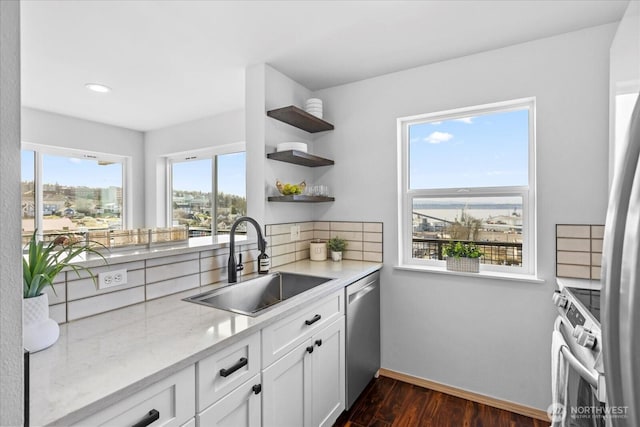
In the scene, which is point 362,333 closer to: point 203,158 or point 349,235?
point 349,235

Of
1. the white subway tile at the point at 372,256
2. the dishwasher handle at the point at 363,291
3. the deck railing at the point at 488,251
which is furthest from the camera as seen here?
the white subway tile at the point at 372,256

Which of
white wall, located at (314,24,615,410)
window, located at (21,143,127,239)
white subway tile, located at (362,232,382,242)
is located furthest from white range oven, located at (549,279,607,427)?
window, located at (21,143,127,239)

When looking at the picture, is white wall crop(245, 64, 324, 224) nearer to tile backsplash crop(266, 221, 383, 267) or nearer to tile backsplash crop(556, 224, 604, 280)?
tile backsplash crop(266, 221, 383, 267)

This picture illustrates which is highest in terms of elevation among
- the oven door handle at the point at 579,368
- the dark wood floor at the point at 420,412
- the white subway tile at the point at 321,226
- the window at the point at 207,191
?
the window at the point at 207,191

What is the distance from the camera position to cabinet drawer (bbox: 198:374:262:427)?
3.60ft

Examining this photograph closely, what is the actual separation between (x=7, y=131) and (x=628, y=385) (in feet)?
2.91

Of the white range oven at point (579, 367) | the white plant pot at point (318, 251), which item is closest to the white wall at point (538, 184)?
the white plant pot at point (318, 251)

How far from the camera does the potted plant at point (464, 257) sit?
7.34 feet

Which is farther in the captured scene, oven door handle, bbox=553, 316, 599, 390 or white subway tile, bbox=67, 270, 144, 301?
white subway tile, bbox=67, 270, 144, 301

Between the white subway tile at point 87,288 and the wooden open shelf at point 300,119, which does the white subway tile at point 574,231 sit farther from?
the white subway tile at point 87,288

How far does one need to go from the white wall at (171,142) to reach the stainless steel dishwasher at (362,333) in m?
2.25

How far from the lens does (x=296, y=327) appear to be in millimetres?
1543

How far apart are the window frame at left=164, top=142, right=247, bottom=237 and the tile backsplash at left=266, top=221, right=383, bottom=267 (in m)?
1.51

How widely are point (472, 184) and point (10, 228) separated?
2.44 m
